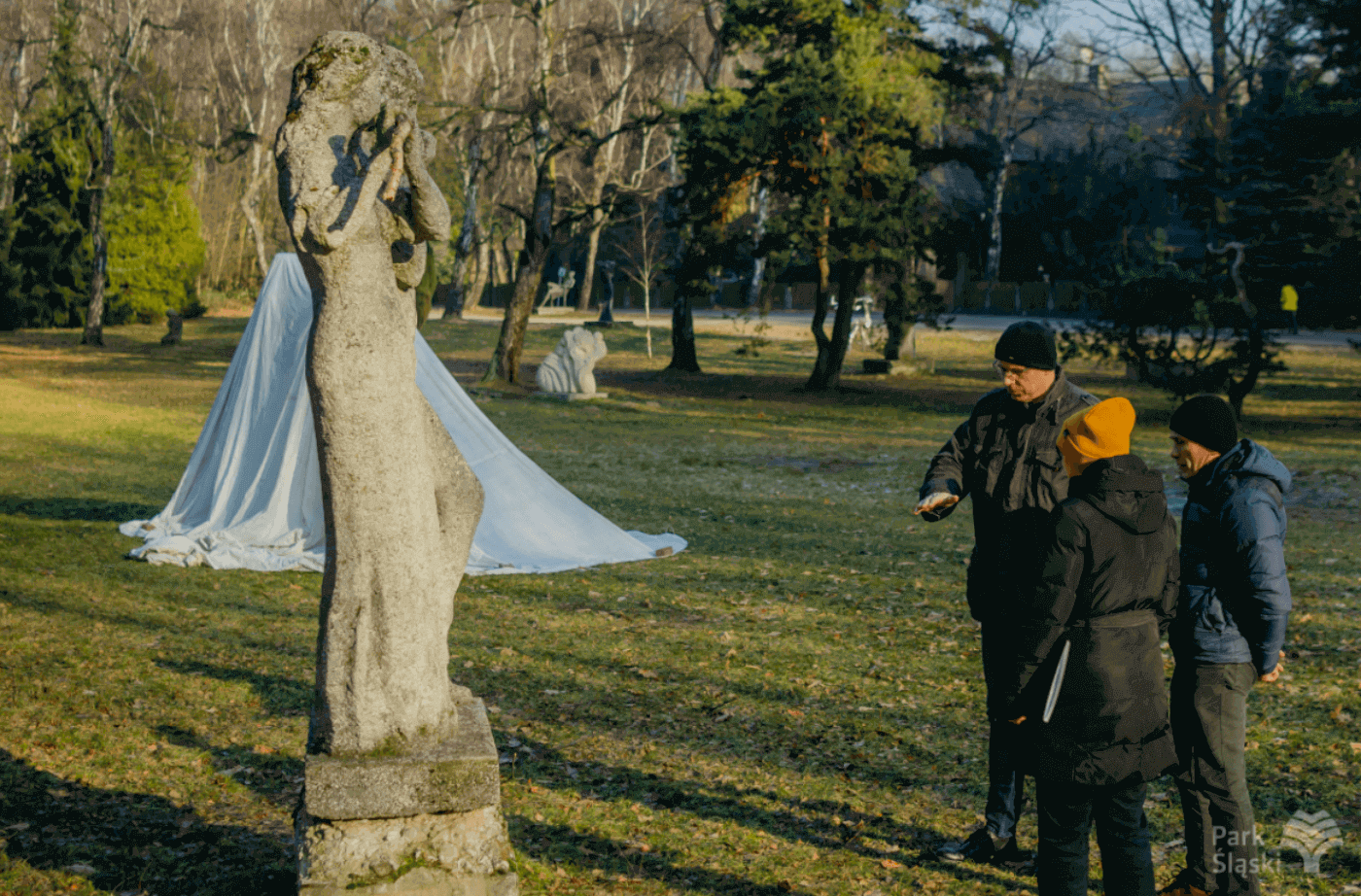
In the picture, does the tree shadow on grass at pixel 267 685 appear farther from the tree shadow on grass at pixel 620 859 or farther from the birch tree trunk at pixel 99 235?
the birch tree trunk at pixel 99 235

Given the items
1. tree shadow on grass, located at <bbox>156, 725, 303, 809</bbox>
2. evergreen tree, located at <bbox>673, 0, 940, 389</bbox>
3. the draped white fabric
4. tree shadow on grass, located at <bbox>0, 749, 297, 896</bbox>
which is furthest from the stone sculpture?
tree shadow on grass, located at <bbox>0, 749, 297, 896</bbox>

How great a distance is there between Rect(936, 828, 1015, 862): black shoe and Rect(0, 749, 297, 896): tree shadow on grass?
2.53 meters

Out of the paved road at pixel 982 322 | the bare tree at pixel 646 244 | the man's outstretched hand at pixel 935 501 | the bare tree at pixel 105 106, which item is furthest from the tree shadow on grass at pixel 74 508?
the bare tree at pixel 646 244

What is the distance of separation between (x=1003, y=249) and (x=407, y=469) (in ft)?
171

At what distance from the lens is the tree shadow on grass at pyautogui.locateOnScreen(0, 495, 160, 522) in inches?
427

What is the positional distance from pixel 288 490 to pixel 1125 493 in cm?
817

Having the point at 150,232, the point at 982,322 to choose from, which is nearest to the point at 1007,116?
the point at 982,322

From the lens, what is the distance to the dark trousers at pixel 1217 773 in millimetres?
3963

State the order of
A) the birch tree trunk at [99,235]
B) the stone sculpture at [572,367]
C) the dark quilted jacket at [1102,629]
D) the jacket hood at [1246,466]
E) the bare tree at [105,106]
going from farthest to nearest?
the birch tree trunk at [99,235] → the bare tree at [105,106] → the stone sculpture at [572,367] → the jacket hood at [1246,466] → the dark quilted jacket at [1102,629]

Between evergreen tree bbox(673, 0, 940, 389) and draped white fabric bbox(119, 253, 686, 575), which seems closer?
draped white fabric bbox(119, 253, 686, 575)

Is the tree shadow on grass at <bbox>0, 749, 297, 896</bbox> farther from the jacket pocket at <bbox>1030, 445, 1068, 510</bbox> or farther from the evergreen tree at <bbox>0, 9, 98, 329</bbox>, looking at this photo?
the evergreen tree at <bbox>0, 9, 98, 329</bbox>

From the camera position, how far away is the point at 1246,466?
402 centimetres

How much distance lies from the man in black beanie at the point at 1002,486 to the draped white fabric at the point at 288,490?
222 inches

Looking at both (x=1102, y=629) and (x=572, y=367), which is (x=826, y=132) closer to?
(x=572, y=367)
